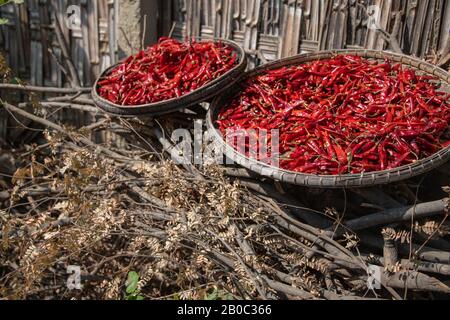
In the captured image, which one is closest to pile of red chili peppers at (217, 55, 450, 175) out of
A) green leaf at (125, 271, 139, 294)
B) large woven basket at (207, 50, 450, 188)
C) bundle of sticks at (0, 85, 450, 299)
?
large woven basket at (207, 50, 450, 188)

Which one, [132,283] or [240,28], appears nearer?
[132,283]

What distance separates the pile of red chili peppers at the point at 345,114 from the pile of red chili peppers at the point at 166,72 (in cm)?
27

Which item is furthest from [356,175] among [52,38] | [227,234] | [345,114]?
[52,38]

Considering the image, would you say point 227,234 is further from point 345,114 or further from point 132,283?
point 345,114

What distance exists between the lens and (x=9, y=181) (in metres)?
5.00

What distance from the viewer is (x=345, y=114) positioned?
3.47m

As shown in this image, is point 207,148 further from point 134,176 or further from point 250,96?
point 134,176

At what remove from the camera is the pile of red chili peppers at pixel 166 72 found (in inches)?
153

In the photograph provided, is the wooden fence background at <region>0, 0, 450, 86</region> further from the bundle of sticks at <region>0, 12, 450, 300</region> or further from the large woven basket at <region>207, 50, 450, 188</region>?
the bundle of sticks at <region>0, 12, 450, 300</region>

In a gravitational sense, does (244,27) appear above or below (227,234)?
above

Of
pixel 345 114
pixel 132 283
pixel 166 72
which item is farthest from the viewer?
pixel 166 72

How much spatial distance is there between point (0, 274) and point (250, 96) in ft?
7.90

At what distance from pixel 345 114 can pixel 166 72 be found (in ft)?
4.21

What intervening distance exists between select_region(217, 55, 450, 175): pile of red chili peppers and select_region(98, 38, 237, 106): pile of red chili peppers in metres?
0.27
